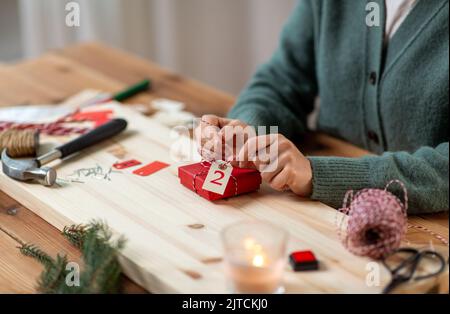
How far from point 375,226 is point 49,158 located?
570 mm

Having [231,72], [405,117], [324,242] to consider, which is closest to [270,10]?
[231,72]

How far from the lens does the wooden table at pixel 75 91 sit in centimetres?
102

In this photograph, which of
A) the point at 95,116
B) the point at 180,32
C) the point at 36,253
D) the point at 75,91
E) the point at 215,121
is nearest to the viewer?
the point at 36,253

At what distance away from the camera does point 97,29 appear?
7.93 feet

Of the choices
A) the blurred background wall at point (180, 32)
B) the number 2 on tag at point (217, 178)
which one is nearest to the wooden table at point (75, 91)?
the number 2 on tag at point (217, 178)

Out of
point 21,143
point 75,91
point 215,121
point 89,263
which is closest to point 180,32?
point 75,91

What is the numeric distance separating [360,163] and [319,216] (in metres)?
0.12

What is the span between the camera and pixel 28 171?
3.69ft

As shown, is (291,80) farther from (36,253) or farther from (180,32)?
(180,32)

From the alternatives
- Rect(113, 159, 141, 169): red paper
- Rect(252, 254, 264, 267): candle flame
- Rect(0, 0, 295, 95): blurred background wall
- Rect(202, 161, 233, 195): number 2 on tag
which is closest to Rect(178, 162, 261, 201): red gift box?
Rect(202, 161, 233, 195): number 2 on tag

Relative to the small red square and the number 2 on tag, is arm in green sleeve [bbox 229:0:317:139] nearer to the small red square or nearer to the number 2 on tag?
the number 2 on tag

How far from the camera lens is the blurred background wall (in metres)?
2.39

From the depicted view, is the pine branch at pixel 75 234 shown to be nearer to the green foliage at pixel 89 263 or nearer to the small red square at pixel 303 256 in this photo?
the green foliage at pixel 89 263

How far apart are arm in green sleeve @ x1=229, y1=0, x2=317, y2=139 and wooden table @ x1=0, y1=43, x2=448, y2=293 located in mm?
70
